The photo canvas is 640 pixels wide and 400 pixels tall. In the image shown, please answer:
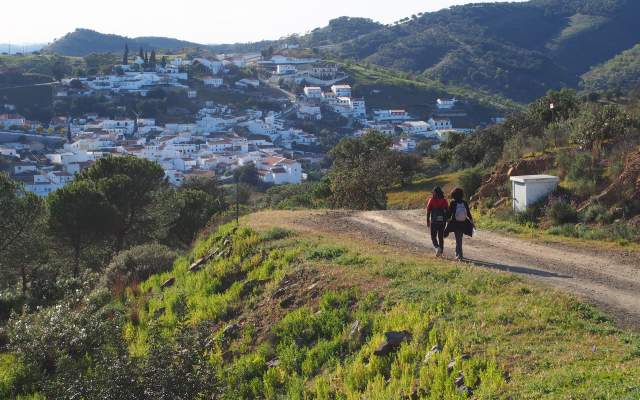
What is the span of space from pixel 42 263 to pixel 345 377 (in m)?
18.2

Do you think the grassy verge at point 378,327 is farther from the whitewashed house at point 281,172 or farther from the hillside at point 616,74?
the hillside at point 616,74

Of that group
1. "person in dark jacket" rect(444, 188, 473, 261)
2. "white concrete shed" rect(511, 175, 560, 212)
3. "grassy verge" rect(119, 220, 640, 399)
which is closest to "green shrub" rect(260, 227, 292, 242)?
"grassy verge" rect(119, 220, 640, 399)

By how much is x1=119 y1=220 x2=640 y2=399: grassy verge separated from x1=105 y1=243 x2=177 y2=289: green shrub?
1878mm

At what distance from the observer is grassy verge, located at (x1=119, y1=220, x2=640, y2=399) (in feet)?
18.6

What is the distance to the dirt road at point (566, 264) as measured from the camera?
7.35 metres

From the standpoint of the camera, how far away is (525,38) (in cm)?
16738

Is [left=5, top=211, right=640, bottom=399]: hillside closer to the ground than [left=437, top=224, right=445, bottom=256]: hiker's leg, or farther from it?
closer to the ground

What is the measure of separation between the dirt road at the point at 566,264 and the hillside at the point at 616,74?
99.4 meters

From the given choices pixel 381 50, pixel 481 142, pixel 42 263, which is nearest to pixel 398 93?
pixel 381 50

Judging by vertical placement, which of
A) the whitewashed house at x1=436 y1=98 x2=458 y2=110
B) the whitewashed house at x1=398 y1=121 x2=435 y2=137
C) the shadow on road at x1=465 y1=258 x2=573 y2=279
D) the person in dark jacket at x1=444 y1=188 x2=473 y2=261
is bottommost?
the shadow on road at x1=465 y1=258 x2=573 y2=279

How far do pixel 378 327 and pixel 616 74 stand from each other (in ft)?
386

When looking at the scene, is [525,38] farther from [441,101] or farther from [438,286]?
[438,286]

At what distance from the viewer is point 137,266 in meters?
14.0

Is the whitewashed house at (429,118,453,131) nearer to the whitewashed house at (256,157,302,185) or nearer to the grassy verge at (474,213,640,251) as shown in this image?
the whitewashed house at (256,157,302,185)
